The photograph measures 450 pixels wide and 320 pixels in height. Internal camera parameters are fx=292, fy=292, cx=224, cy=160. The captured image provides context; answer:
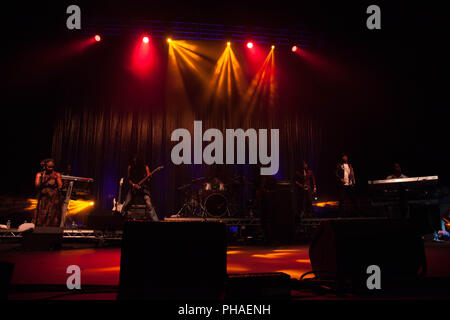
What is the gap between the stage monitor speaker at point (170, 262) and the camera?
4.65 ft

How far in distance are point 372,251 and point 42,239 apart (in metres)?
4.73

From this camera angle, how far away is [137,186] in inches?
234

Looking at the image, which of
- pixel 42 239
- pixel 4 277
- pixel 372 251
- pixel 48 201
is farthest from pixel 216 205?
pixel 4 277

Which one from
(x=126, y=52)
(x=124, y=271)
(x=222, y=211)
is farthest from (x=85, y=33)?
(x=124, y=271)

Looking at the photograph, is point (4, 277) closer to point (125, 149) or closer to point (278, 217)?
point (278, 217)

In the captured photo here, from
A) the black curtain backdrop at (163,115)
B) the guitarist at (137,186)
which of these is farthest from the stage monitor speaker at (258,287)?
the black curtain backdrop at (163,115)

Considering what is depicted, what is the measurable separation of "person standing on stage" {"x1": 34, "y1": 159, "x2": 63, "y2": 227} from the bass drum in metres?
3.12

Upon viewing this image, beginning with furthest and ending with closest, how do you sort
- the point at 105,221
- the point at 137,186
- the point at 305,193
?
the point at 305,193
the point at 137,186
the point at 105,221

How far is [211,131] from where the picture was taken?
948 centimetres

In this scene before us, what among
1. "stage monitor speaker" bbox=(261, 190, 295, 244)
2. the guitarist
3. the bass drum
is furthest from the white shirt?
the guitarist

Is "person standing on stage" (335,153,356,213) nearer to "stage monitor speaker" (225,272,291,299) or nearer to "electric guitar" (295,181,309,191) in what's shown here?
"electric guitar" (295,181,309,191)

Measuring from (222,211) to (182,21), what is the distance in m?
5.28

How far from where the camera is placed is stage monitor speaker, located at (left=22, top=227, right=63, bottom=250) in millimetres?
4543

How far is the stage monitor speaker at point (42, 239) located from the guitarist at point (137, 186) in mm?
1340
